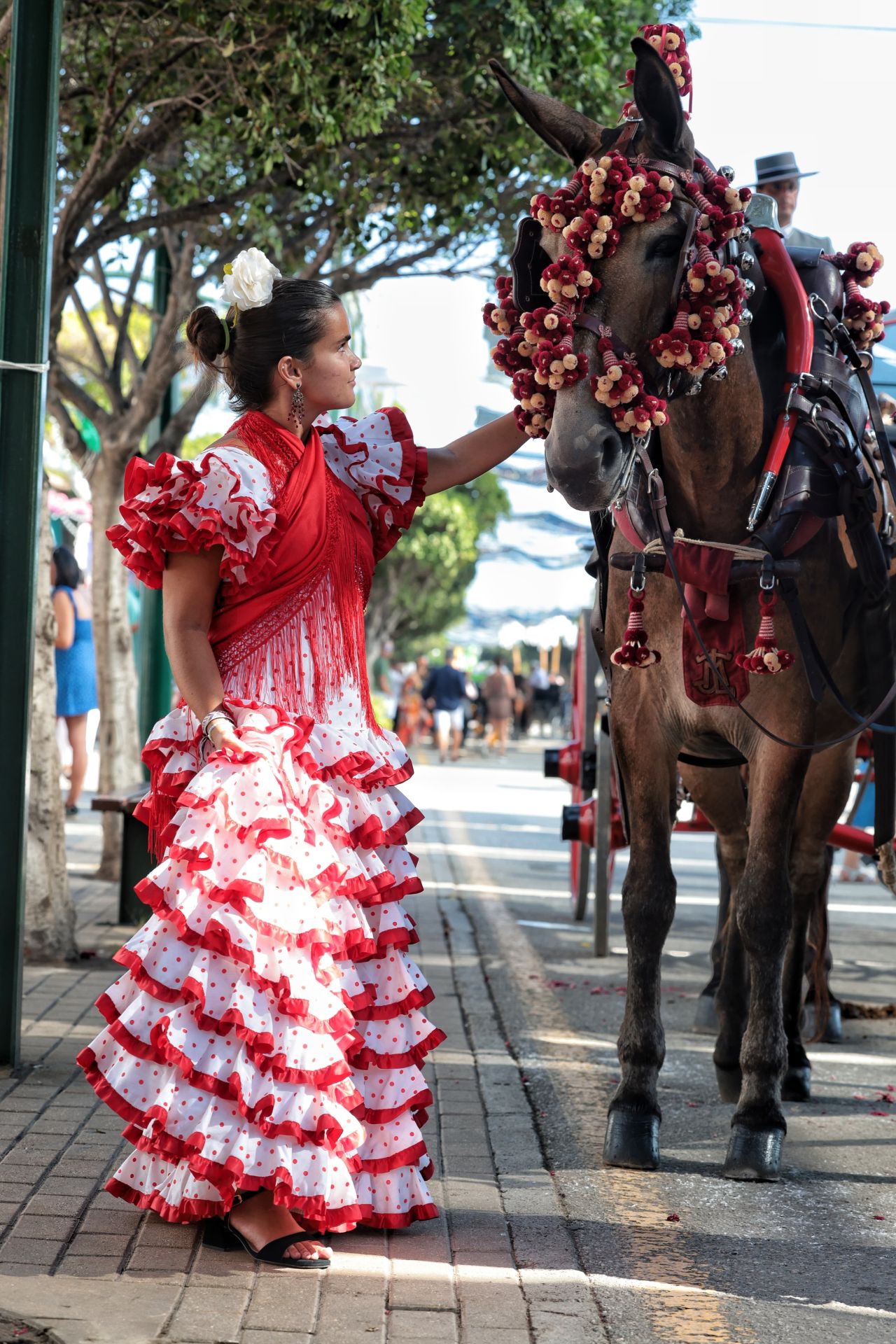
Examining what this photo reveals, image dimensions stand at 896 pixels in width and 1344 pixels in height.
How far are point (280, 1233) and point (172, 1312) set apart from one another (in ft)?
1.30

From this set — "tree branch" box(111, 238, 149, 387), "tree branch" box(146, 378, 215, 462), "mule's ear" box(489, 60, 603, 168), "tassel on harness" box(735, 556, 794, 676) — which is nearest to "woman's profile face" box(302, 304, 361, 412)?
"mule's ear" box(489, 60, 603, 168)

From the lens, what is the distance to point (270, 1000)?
11.6 ft

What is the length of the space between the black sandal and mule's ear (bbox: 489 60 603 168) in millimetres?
2545

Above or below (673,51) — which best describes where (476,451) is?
below

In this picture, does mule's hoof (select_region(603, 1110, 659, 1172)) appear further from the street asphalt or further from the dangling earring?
the dangling earring

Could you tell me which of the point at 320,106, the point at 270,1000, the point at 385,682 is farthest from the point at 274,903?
the point at 385,682

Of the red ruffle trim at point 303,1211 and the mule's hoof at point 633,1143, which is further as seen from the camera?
the mule's hoof at point 633,1143

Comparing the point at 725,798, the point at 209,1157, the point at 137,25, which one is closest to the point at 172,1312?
the point at 209,1157

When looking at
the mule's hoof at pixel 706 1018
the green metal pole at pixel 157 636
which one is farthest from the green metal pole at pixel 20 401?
the green metal pole at pixel 157 636

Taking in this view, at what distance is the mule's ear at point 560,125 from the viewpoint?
13.0 ft

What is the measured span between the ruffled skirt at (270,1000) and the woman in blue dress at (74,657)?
27.3 ft

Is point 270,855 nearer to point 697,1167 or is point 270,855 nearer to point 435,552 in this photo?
point 697,1167

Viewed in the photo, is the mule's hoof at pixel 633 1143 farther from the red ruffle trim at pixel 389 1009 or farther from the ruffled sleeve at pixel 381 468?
the ruffled sleeve at pixel 381 468

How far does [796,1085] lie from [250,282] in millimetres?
3164
